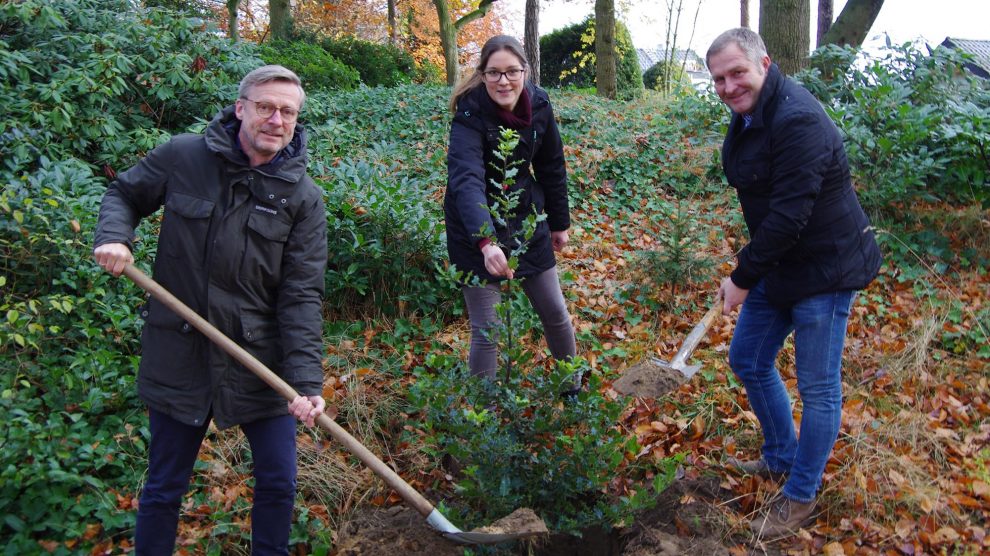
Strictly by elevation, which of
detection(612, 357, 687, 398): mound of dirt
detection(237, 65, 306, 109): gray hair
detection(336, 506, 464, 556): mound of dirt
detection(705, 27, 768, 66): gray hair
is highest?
detection(705, 27, 768, 66): gray hair

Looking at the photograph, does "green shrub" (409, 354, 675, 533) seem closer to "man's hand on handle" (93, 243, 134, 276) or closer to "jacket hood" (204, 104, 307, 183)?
"jacket hood" (204, 104, 307, 183)

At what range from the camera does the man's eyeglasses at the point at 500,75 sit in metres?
3.33

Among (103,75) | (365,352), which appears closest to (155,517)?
(365,352)

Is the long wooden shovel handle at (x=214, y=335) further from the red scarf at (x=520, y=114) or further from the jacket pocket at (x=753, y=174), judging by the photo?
the jacket pocket at (x=753, y=174)

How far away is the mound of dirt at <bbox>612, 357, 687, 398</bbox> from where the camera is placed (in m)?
3.26

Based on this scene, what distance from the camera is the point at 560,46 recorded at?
59.5 ft

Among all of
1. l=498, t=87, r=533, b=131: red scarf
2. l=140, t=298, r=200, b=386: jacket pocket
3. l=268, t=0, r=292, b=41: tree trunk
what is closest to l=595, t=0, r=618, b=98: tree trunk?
l=268, t=0, r=292, b=41: tree trunk

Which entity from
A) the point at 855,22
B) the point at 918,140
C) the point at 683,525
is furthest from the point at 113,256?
the point at 855,22

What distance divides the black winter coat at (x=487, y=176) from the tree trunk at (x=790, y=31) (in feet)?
19.4

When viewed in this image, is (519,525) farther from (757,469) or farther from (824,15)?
(824,15)

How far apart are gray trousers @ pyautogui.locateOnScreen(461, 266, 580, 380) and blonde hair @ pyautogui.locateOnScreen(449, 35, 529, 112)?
2.98 feet

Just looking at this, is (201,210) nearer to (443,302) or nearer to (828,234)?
(828,234)

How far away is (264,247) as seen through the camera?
267 centimetres

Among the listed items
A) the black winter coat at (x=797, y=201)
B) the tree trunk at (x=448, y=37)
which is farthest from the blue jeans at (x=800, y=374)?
the tree trunk at (x=448, y=37)
